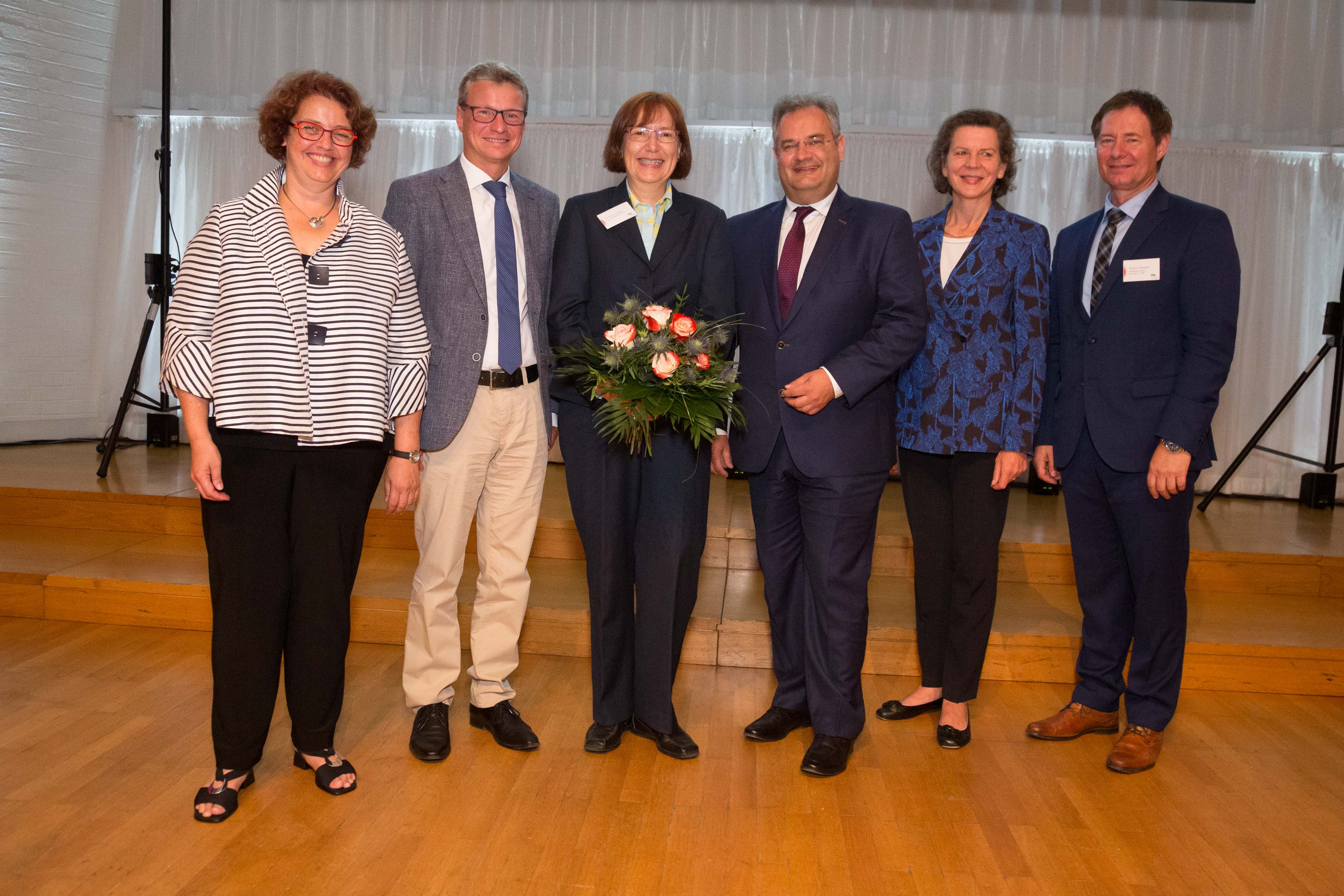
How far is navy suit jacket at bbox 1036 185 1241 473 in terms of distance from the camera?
294 centimetres

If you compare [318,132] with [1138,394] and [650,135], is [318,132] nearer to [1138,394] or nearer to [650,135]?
[650,135]

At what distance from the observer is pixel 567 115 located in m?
6.69

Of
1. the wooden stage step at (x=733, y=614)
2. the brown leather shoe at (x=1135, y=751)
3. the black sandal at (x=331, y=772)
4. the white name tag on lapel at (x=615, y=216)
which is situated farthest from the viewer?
the wooden stage step at (x=733, y=614)

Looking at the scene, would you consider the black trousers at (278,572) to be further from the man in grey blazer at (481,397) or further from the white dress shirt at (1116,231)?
the white dress shirt at (1116,231)

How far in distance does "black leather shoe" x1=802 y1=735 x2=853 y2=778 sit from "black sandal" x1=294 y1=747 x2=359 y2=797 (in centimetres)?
132

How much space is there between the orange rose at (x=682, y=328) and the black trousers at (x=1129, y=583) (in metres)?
1.39

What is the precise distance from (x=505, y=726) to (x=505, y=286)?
1.37 meters

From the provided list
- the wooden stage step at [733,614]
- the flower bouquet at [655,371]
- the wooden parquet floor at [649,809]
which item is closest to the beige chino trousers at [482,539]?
the wooden parquet floor at [649,809]

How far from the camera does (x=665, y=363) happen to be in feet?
8.35

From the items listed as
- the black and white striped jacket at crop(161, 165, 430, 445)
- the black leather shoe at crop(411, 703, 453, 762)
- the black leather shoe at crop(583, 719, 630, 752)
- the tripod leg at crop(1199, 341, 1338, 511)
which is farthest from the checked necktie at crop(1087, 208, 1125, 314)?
the tripod leg at crop(1199, 341, 1338, 511)

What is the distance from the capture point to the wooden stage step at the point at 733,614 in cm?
384

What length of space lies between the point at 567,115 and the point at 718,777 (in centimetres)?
504

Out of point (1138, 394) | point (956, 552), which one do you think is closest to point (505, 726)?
point (956, 552)

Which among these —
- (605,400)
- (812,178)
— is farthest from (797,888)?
(812,178)
